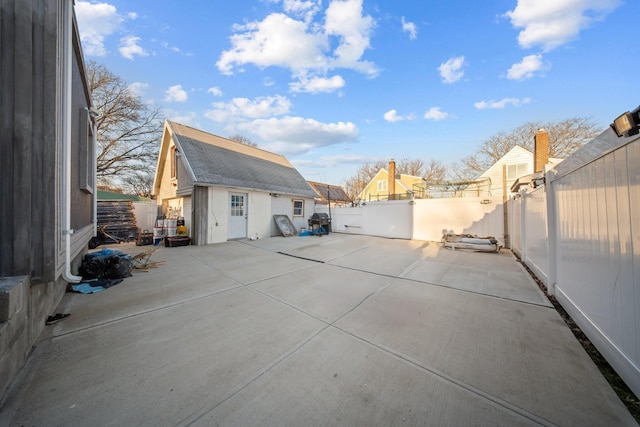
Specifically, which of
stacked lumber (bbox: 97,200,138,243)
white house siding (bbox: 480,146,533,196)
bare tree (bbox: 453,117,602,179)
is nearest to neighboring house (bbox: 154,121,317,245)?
stacked lumber (bbox: 97,200,138,243)

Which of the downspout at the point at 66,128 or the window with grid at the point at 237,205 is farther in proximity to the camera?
the window with grid at the point at 237,205

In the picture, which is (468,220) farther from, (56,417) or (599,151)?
(56,417)

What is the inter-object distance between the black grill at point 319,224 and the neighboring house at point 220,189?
1151 mm

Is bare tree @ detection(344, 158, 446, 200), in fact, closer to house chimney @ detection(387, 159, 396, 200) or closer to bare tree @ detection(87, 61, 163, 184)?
house chimney @ detection(387, 159, 396, 200)

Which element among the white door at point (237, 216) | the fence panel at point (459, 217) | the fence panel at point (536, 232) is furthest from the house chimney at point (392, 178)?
the white door at point (237, 216)

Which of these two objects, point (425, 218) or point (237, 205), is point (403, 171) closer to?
point (425, 218)

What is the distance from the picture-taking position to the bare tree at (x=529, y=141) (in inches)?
700

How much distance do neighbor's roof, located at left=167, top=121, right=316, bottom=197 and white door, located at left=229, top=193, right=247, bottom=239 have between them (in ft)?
2.14

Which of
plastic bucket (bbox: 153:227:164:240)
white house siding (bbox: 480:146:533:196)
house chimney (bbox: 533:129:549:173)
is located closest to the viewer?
plastic bucket (bbox: 153:227:164:240)

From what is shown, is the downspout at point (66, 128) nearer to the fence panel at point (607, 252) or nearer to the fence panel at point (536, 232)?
the fence panel at point (607, 252)

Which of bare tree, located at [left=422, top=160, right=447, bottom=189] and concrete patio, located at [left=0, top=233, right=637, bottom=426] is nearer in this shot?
concrete patio, located at [left=0, top=233, right=637, bottom=426]

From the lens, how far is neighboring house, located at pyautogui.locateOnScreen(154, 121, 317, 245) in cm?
895

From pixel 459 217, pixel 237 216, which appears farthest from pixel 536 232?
pixel 237 216

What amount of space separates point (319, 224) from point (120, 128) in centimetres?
1714
